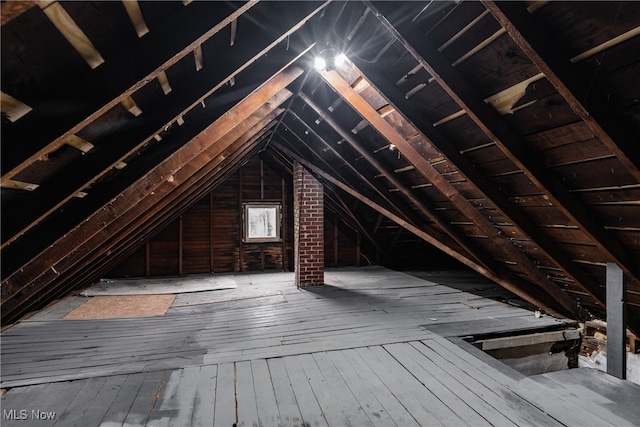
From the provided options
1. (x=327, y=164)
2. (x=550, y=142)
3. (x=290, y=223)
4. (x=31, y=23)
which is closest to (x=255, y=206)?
(x=290, y=223)

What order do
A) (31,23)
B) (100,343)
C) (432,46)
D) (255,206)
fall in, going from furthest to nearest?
(255,206)
(100,343)
(432,46)
(31,23)

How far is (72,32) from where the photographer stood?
0.83 m

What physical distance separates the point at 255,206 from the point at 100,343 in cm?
425

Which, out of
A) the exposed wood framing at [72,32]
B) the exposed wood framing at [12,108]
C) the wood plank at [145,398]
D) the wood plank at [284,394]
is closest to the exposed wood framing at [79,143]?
the exposed wood framing at [12,108]

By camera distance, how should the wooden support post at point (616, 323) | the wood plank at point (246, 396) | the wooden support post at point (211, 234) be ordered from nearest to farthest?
1. the wood plank at point (246, 396)
2. the wooden support post at point (616, 323)
3. the wooden support post at point (211, 234)

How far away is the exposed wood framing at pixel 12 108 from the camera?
85 centimetres

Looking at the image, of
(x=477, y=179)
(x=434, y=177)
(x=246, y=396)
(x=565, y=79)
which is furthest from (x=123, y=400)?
(x=565, y=79)

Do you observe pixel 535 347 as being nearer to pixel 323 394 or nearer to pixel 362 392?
pixel 362 392

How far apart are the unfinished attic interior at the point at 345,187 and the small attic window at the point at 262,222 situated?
2.49 metres

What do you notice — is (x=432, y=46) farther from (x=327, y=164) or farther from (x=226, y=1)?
(x=327, y=164)

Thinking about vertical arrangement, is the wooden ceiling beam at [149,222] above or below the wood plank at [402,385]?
above

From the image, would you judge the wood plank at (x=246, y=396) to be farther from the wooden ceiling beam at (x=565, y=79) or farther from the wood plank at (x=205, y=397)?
the wooden ceiling beam at (x=565, y=79)

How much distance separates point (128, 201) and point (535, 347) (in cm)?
422

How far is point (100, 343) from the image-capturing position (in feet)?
9.98
